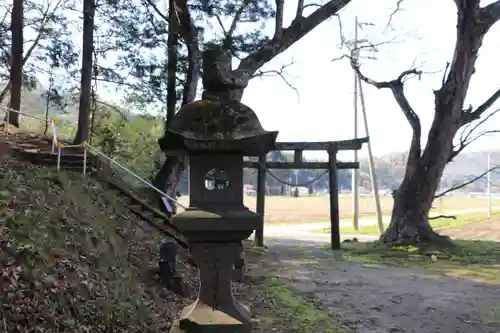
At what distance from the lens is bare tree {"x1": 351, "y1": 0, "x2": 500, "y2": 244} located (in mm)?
14586

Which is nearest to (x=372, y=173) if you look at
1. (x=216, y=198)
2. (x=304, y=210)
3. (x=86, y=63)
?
(x=86, y=63)

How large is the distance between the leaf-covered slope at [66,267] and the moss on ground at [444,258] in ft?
23.3

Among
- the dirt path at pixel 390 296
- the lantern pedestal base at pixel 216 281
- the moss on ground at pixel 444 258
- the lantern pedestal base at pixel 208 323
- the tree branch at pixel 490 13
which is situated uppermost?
the tree branch at pixel 490 13

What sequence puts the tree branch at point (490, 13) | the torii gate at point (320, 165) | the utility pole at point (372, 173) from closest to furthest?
1. the tree branch at point (490, 13)
2. the torii gate at point (320, 165)
3. the utility pole at point (372, 173)

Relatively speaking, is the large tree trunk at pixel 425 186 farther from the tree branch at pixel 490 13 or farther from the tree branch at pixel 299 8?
the tree branch at pixel 299 8

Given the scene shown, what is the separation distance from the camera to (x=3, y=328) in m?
4.41

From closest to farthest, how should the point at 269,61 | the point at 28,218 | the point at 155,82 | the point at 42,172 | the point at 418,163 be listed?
the point at 28,218 < the point at 42,172 < the point at 269,61 < the point at 155,82 < the point at 418,163

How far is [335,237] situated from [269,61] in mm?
6263

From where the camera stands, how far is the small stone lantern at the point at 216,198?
13.2ft

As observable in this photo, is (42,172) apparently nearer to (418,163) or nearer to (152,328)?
(152,328)

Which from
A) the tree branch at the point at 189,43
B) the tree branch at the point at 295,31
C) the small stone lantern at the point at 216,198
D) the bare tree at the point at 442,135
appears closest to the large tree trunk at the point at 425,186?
the bare tree at the point at 442,135

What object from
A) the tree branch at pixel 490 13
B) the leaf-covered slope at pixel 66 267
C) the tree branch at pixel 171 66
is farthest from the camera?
the tree branch at pixel 490 13

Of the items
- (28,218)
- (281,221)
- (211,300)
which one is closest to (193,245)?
(211,300)

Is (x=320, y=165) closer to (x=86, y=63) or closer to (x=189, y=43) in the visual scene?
(x=189, y=43)
